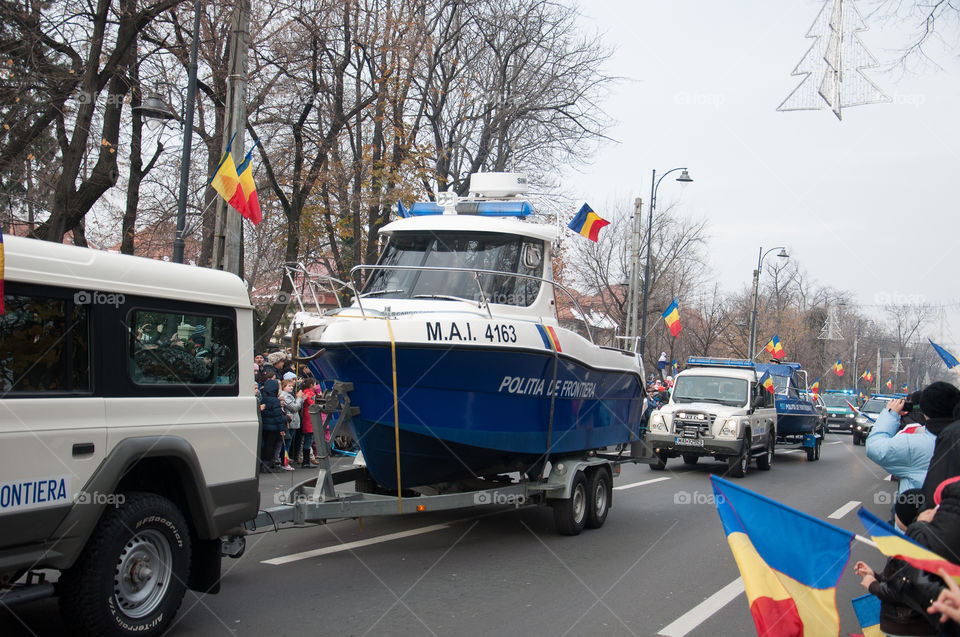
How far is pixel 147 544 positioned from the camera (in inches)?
211

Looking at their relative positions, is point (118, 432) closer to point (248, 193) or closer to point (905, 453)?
point (905, 453)

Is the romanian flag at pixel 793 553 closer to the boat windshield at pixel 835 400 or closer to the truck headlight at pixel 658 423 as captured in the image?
the truck headlight at pixel 658 423

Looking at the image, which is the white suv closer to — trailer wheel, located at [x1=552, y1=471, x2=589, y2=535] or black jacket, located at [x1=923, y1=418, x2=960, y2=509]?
trailer wheel, located at [x1=552, y1=471, x2=589, y2=535]

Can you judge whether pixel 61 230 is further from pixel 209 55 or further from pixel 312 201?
pixel 312 201

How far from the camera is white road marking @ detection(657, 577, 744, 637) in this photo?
622cm

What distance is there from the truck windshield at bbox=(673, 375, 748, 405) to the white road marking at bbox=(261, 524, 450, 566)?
9065 mm

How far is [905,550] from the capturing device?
3.64 metres

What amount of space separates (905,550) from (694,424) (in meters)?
12.9

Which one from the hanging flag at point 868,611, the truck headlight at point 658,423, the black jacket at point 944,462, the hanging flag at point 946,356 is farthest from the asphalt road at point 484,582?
the truck headlight at point 658,423

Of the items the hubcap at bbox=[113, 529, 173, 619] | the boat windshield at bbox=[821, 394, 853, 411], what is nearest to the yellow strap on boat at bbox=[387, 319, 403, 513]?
the hubcap at bbox=[113, 529, 173, 619]

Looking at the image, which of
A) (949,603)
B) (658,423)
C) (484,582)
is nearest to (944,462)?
(949,603)

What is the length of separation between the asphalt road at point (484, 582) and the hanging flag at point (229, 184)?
4549mm

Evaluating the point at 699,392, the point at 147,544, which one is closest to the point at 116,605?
the point at 147,544

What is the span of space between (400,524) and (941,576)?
7.18 m
